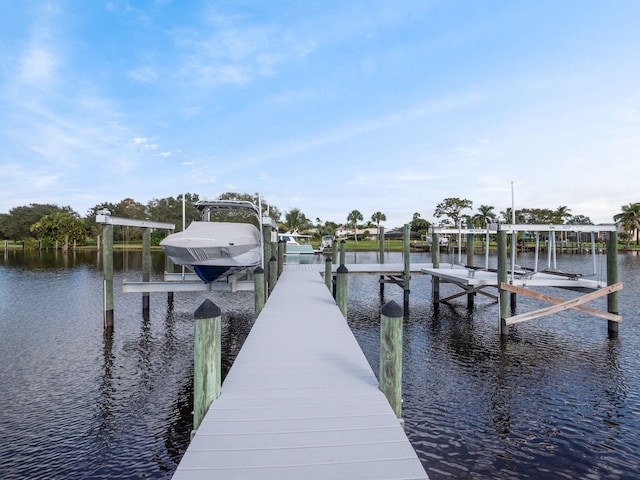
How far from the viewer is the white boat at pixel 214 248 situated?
35.3 ft

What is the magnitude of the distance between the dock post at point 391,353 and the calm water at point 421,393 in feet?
6.27

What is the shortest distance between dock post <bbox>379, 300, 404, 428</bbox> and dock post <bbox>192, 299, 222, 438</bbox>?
203 centimetres

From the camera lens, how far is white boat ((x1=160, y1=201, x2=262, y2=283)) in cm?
1077

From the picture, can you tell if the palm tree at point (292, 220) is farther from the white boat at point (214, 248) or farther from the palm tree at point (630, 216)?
the palm tree at point (630, 216)

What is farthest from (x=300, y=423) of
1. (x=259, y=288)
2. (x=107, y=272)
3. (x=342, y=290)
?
(x=107, y=272)

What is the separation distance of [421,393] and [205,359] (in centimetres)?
526

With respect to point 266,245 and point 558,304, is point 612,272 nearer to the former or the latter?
point 558,304

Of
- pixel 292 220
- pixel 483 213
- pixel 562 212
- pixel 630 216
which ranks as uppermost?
pixel 483 213

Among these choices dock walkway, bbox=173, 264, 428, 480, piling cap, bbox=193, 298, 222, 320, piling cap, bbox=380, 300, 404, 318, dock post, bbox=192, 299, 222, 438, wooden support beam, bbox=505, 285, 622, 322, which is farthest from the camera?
wooden support beam, bbox=505, 285, 622, 322

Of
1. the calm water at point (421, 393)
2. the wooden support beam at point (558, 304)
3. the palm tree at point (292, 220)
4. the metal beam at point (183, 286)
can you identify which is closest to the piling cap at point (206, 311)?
the calm water at point (421, 393)

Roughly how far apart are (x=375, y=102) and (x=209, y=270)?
1561 centimetres

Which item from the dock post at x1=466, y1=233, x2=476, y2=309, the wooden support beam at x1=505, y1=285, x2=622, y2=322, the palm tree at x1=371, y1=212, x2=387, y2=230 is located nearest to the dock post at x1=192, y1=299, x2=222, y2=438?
the wooden support beam at x1=505, y1=285, x2=622, y2=322

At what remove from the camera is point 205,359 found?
382 cm

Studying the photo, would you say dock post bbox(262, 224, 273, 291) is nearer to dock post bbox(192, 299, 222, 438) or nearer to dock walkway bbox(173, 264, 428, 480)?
dock walkway bbox(173, 264, 428, 480)
